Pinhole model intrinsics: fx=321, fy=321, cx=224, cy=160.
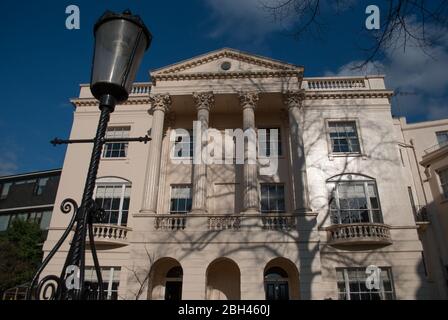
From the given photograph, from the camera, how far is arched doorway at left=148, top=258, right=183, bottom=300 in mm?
17828

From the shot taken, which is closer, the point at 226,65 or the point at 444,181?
the point at 444,181

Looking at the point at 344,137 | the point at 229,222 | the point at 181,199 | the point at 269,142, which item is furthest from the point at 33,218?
the point at 344,137

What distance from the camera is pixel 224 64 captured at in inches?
846

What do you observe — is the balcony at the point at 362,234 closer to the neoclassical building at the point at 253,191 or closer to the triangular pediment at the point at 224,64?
the neoclassical building at the point at 253,191

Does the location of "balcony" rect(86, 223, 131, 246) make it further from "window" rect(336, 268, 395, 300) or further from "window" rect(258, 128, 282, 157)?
"window" rect(336, 268, 395, 300)

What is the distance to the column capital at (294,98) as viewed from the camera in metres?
20.0

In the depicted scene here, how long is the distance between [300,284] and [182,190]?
9065 millimetres

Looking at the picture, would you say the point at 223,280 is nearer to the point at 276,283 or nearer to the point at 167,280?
the point at 276,283

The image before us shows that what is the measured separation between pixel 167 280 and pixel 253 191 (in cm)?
709

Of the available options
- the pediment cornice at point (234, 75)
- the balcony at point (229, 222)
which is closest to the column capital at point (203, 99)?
the pediment cornice at point (234, 75)

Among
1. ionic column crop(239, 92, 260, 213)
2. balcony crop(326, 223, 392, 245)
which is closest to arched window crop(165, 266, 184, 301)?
ionic column crop(239, 92, 260, 213)

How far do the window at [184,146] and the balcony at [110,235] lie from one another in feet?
19.5

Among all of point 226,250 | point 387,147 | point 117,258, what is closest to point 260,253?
point 226,250
